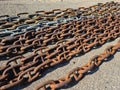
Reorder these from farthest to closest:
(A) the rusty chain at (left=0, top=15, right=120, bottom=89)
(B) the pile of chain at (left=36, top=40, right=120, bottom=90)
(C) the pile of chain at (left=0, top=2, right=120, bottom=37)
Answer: (C) the pile of chain at (left=0, top=2, right=120, bottom=37)
(A) the rusty chain at (left=0, top=15, right=120, bottom=89)
(B) the pile of chain at (left=36, top=40, right=120, bottom=90)

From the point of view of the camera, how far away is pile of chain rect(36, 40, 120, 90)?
10.4 feet

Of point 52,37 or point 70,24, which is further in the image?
point 70,24

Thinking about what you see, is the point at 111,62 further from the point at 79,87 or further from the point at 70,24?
the point at 70,24

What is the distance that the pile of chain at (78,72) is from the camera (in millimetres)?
3182

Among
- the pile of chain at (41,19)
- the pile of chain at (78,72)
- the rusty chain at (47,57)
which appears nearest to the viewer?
the pile of chain at (78,72)

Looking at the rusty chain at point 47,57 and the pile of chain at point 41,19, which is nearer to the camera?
the rusty chain at point 47,57

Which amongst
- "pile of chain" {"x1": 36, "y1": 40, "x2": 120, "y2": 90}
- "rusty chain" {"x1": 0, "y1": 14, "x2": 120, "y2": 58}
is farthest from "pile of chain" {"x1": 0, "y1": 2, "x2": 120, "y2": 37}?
"pile of chain" {"x1": 36, "y1": 40, "x2": 120, "y2": 90}

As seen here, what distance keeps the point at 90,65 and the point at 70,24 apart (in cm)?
174

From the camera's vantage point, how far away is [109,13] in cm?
653

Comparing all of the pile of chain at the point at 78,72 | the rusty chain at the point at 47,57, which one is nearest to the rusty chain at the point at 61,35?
the rusty chain at the point at 47,57

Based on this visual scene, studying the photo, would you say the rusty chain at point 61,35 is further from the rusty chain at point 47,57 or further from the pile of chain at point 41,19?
the pile of chain at point 41,19

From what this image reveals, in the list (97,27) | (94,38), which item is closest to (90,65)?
(94,38)

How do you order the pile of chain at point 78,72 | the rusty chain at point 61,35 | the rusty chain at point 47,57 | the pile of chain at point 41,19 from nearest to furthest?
1. the pile of chain at point 78,72
2. the rusty chain at point 47,57
3. the rusty chain at point 61,35
4. the pile of chain at point 41,19

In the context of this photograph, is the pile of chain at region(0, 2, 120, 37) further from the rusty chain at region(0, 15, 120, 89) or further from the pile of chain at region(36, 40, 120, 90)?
the pile of chain at region(36, 40, 120, 90)
